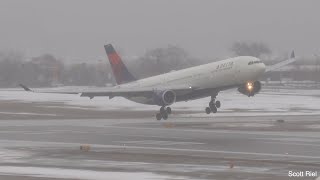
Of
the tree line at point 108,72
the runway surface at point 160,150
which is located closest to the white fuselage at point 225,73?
the runway surface at point 160,150

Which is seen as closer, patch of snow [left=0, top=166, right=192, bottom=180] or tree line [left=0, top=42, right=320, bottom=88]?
patch of snow [left=0, top=166, right=192, bottom=180]

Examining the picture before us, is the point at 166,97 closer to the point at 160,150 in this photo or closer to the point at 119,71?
the point at 119,71

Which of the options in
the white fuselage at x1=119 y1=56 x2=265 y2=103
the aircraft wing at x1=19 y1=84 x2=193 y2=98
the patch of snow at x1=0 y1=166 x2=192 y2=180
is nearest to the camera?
the patch of snow at x1=0 y1=166 x2=192 y2=180

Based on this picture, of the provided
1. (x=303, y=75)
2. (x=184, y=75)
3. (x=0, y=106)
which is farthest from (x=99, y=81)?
(x=184, y=75)

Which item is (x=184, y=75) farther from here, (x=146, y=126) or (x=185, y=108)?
(x=185, y=108)

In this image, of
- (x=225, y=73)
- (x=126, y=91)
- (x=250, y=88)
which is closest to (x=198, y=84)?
(x=225, y=73)

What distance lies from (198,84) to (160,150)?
1009 inches

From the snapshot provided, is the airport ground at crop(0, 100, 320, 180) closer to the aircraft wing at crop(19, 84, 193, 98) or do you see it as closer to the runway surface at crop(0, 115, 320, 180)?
the runway surface at crop(0, 115, 320, 180)

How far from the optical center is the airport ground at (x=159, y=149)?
25.6 meters

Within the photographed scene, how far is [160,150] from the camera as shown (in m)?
33.6

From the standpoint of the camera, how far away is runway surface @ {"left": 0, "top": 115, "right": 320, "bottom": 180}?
83.7 feet

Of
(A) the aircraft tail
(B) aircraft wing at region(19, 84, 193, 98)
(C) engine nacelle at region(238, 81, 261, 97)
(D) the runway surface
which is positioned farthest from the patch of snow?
(A) the aircraft tail

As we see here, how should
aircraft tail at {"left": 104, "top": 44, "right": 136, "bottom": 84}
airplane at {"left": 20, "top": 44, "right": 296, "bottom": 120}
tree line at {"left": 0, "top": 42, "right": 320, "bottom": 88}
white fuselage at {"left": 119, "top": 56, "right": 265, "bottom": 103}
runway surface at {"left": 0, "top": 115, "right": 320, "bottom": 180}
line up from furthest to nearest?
tree line at {"left": 0, "top": 42, "right": 320, "bottom": 88} < aircraft tail at {"left": 104, "top": 44, "right": 136, "bottom": 84} < airplane at {"left": 20, "top": 44, "right": 296, "bottom": 120} < white fuselage at {"left": 119, "top": 56, "right": 265, "bottom": 103} < runway surface at {"left": 0, "top": 115, "right": 320, "bottom": 180}

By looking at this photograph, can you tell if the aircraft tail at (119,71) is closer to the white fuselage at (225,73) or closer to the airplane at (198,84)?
the airplane at (198,84)
